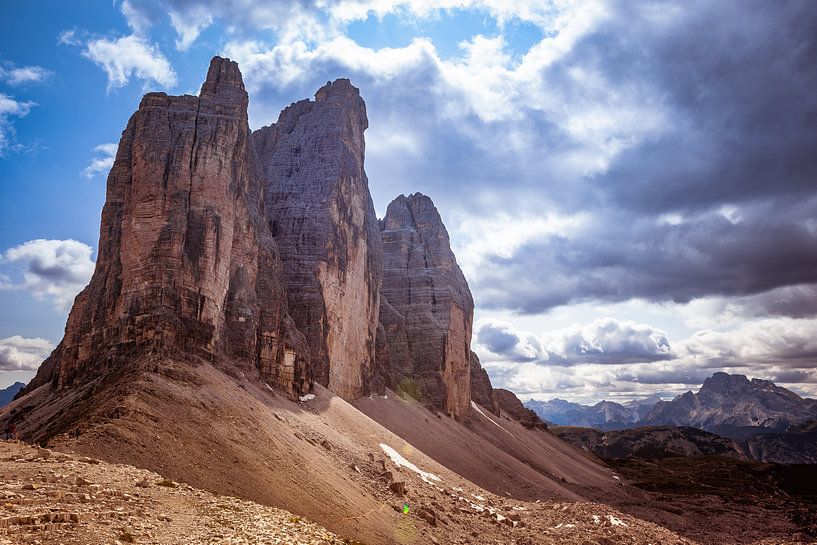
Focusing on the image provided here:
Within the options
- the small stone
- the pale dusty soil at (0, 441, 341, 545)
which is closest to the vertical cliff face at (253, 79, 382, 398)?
the small stone

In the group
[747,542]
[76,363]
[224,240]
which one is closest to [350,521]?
[224,240]

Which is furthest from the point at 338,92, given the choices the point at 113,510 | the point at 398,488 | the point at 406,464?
the point at 113,510

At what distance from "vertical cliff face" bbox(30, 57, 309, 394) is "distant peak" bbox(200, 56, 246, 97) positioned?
105 centimetres

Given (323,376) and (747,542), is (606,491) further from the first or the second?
(323,376)

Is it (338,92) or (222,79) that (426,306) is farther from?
(222,79)

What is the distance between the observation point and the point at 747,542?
39.5 metres

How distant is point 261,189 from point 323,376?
57.4 feet

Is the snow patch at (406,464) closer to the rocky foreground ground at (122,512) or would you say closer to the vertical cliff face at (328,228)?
the rocky foreground ground at (122,512)

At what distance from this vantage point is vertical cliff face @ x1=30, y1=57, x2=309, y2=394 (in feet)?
106

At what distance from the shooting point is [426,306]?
8400 centimetres

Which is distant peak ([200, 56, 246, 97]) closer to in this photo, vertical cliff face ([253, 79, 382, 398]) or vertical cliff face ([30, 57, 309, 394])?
vertical cliff face ([30, 57, 309, 394])

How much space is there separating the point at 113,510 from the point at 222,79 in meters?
39.6

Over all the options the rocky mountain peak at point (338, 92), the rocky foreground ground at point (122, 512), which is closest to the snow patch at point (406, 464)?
the rocky foreground ground at point (122, 512)

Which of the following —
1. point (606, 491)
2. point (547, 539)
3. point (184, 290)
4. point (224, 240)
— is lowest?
point (606, 491)
